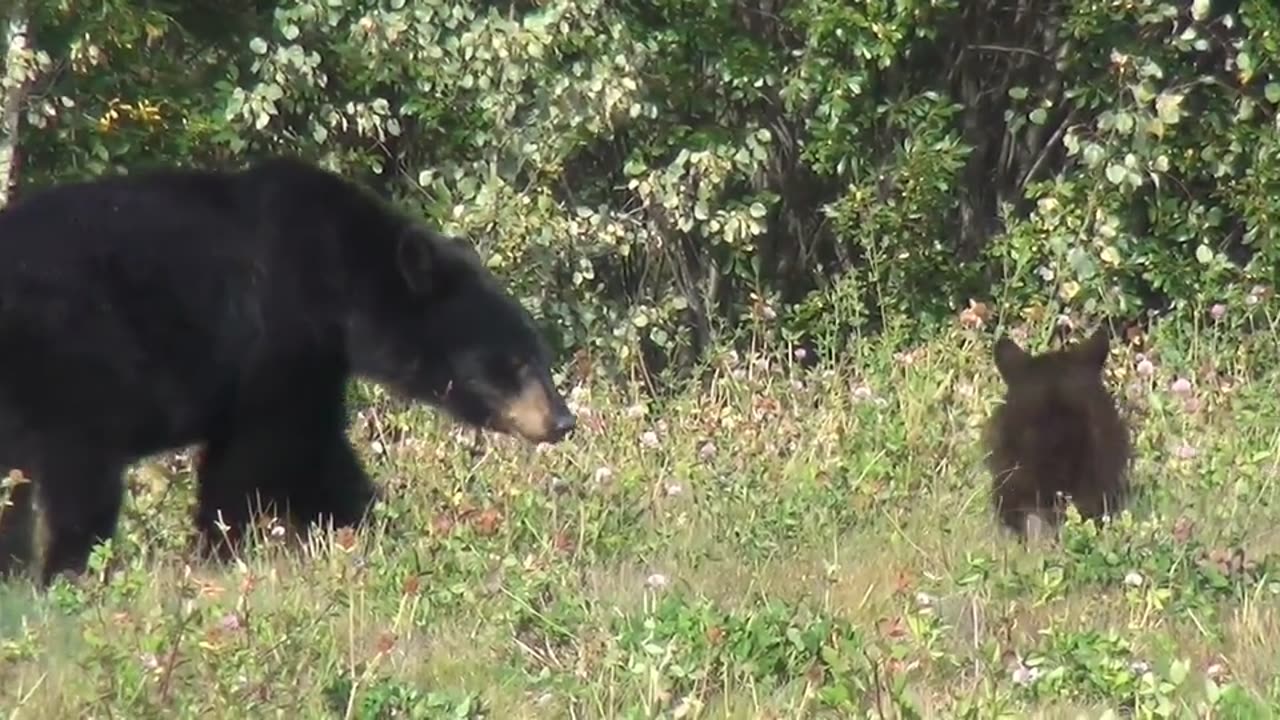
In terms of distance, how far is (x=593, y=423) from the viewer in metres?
8.34

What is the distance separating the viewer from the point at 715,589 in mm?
5867

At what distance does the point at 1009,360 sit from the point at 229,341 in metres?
2.55

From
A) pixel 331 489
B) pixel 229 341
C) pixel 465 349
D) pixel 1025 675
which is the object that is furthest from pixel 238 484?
pixel 1025 675

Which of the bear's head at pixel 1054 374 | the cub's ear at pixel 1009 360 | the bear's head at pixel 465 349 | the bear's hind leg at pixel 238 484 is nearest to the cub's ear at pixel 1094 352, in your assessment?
the bear's head at pixel 1054 374

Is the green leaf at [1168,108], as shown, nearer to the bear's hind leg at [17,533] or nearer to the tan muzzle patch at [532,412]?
the tan muzzle patch at [532,412]

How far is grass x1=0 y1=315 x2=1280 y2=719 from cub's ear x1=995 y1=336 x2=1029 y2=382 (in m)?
0.42

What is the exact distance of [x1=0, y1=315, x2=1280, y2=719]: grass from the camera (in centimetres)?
462

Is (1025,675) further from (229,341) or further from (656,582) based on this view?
(229,341)

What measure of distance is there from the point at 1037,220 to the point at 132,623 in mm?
6888

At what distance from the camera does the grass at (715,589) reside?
4617 millimetres

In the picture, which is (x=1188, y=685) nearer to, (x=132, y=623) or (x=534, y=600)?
(x=534, y=600)

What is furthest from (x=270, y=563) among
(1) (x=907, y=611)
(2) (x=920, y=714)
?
(2) (x=920, y=714)

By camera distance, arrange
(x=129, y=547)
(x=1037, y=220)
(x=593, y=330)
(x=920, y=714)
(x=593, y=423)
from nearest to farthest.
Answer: (x=920, y=714) → (x=129, y=547) → (x=593, y=423) → (x=1037, y=220) → (x=593, y=330)

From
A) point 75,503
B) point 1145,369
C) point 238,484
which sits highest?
point 75,503
